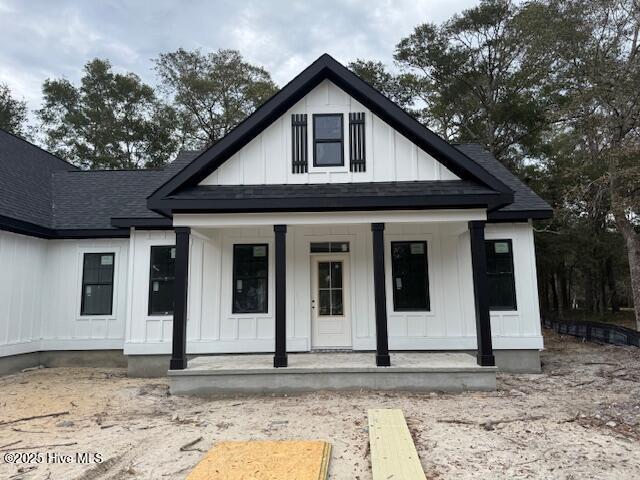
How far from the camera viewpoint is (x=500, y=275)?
8.55 meters

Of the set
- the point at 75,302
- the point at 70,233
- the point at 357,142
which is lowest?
the point at 75,302

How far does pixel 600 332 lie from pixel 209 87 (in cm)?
2304

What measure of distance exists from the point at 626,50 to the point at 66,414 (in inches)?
694

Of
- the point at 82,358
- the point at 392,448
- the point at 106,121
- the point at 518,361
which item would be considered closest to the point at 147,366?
the point at 82,358

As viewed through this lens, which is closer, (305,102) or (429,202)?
(429,202)

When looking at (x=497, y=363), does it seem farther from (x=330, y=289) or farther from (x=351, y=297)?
(x=330, y=289)

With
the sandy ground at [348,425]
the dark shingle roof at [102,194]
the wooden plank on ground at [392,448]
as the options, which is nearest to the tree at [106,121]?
the dark shingle roof at [102,194]

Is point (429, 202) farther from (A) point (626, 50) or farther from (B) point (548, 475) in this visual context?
(A) point (626, 50)

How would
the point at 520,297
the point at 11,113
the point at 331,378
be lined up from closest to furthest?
1. the point at 331,378
2. the point at 520,297
3. the point at 11,113

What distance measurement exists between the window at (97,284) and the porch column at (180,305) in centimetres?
328

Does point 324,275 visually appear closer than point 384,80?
Yes

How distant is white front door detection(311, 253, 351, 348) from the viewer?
859cm

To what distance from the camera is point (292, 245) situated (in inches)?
347

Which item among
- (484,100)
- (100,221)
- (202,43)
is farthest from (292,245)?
(202,43)
